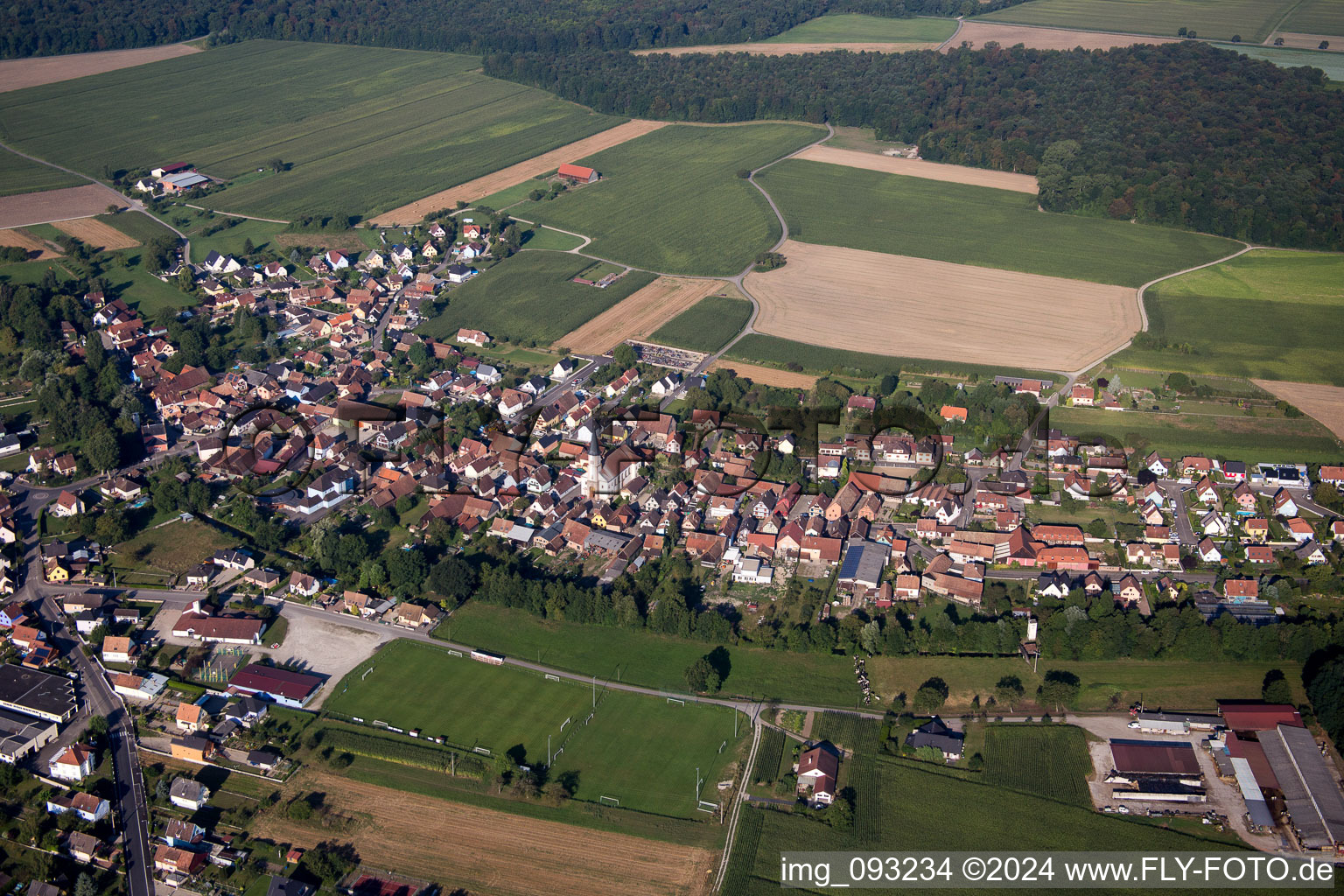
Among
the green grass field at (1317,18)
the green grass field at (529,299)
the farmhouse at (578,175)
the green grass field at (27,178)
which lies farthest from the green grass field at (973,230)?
the green grass field at (1317,18)

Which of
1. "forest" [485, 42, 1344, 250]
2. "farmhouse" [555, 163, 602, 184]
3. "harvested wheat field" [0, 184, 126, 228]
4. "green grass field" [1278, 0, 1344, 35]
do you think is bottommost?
"harvested wheat field" [0, 184, 126, 228]

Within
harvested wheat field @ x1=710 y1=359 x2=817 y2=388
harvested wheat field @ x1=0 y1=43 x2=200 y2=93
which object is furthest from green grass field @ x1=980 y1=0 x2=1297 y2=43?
harvested wheat field @ x1=0 y1=43 x2=200 y2=93

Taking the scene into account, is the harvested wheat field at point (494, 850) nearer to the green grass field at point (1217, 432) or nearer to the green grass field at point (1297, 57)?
the green grass field at point (1217, 432)

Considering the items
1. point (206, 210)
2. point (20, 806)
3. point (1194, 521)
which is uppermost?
point (206, 210)

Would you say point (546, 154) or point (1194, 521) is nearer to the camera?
point (1194, 521)

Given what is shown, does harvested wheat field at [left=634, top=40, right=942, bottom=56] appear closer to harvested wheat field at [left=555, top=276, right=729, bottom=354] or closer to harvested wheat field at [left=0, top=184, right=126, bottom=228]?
harvested wheat field at [left=555, top=276, right=729, bottom=354]

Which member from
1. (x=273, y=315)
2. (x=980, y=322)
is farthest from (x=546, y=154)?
(x=980, y=322)

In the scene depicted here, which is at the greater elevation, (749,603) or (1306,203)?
(1306,203)

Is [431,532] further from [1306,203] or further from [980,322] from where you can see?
[1306,203]
